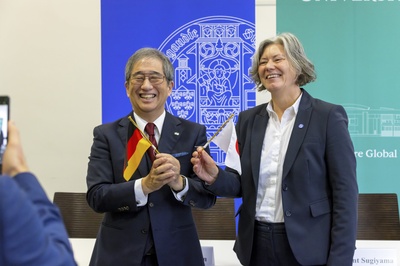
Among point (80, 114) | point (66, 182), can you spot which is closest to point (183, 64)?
point (80, 114)

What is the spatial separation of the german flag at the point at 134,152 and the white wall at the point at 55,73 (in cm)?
284

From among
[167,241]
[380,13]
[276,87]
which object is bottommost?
[167,241]

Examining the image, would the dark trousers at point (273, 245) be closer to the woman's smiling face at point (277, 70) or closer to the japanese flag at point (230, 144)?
the japanese flag at point (230, 144)

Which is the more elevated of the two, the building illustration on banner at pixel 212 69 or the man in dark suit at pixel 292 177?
the building illustration on banner at pixel 212 69

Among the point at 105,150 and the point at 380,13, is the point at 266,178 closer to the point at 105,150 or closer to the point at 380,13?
the point at 105,150

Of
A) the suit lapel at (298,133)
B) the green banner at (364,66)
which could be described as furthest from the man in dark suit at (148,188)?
the green banner at (364,66)

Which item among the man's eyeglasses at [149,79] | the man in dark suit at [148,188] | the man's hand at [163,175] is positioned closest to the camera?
the man's hand at [163,175]

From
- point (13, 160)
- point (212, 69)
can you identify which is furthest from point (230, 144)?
point (212, 69)

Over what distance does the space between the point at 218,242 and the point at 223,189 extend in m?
0.97

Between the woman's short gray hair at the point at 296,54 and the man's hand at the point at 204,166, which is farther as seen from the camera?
the woman's short gray hair at the point at 296,54

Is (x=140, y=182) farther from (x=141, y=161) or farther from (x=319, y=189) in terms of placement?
(x=319, y=189)

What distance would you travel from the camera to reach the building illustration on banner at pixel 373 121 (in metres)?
4.60

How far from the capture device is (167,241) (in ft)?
6.48

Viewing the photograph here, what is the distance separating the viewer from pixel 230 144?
220cm
